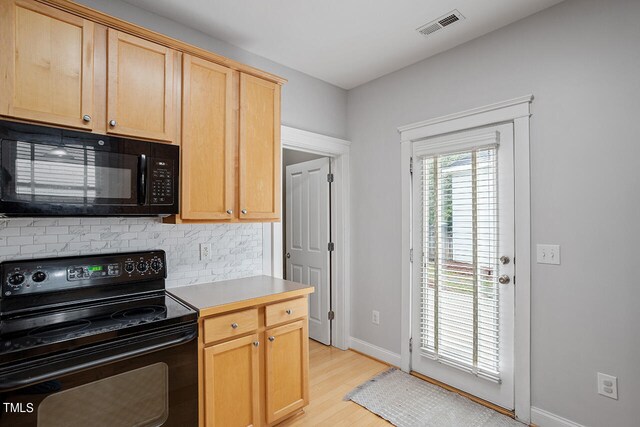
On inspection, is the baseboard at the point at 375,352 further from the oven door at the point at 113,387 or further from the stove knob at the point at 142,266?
the stove knob at the point at 142,266

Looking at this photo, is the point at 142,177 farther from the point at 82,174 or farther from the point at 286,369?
the point at 286,369

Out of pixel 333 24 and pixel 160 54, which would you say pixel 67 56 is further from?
pixel 333 24

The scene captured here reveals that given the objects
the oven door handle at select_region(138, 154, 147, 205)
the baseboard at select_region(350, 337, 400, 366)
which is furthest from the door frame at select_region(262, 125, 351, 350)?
the oven door handle at select_region(138, 154, 147, 205)

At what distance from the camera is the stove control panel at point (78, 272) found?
5.39 ft

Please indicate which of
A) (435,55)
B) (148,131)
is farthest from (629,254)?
(148,131)

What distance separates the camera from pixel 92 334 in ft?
4.43

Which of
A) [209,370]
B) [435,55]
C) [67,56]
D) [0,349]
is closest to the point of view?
[0,349]

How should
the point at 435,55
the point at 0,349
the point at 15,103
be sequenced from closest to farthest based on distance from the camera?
the point at 0,349, the point at 15,103, the point at 435,55

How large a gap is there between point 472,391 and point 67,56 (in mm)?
3290

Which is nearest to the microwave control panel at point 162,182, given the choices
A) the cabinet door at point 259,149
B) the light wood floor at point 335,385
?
the cabinet door at point 259,149

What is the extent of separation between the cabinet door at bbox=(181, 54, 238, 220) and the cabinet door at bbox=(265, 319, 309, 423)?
2.79ft

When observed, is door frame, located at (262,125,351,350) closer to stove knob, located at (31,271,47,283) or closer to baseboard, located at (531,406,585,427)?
baseboard, located at (531,406,585,427)

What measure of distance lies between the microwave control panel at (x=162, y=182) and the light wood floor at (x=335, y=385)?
163 centimetres

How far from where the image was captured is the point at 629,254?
6.06ft
